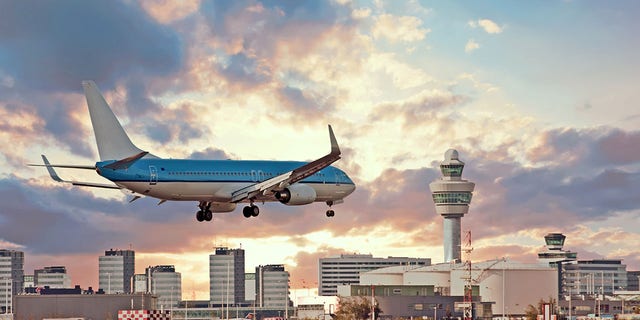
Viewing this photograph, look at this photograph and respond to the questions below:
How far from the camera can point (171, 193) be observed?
4427 inches

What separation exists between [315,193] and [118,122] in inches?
826

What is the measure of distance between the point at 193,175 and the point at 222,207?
9.39m

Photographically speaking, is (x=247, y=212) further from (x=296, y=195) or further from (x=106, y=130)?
(x=106, y=130)

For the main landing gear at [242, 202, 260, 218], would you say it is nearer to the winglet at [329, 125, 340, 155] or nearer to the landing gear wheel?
the landing gear wheel

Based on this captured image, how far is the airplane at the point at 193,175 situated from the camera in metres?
110

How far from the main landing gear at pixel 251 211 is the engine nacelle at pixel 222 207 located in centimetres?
307

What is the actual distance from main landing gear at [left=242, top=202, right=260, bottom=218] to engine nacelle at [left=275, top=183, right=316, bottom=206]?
9.20ft

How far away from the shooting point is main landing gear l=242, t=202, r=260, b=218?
387 ft

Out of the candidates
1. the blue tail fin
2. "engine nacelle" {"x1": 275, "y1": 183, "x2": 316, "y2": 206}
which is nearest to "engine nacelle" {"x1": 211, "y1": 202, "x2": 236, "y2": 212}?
"engine nacelle" {"x1": 275, "y1": 183, "x2": 316, "y2": 206}

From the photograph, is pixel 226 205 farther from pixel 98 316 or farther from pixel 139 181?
pixel 98 316

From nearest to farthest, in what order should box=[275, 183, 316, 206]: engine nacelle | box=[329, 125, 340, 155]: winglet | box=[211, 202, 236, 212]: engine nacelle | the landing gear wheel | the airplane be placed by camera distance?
box=[329, 125, 340, 155]: winglet → the airplane → box=[275, 183, 316, 206]: engine nacelle → the landing gear wheel → box=[211, 202, 236, 212]: engine nacelle

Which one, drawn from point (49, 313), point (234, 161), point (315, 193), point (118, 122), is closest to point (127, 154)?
point (118, 122)

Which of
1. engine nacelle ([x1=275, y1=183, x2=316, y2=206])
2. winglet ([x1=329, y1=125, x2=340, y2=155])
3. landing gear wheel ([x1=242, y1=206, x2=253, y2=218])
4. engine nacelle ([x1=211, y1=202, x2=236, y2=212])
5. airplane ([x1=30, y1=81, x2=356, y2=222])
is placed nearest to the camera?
winglet ([x1=329, y1=125, x2=340, y2=155])

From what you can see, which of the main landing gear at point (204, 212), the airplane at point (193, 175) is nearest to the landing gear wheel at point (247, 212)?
the airplane at point (193, 175)
